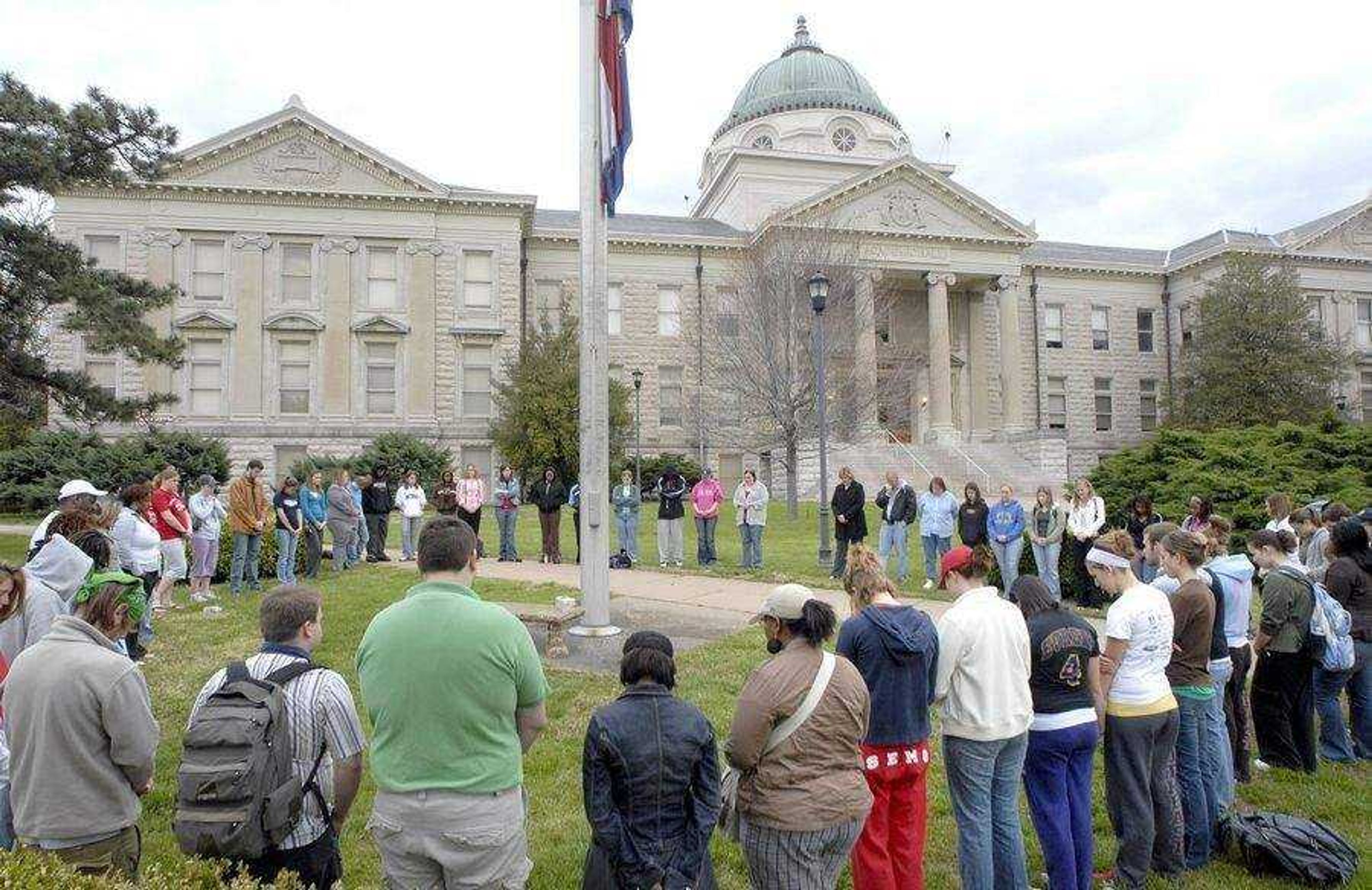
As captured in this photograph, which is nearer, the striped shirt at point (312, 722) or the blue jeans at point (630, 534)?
the striped shirt at point (312, 722)

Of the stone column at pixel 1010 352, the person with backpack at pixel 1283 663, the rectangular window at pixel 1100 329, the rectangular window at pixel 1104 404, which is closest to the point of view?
the person with backpack at pixel 1283 663

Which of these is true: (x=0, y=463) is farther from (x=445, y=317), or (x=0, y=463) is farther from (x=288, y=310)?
(x=445, y=317)

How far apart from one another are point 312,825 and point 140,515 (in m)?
8.01

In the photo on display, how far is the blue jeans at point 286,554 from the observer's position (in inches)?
517

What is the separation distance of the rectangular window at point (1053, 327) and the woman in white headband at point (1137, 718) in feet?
153

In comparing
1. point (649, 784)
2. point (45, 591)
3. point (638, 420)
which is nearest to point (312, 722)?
point (649, 784)

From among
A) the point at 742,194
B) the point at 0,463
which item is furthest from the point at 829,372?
the point at 0,463

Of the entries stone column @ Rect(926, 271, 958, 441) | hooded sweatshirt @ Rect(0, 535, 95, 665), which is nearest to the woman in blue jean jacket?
hooded sweatshirt @ Rect(0, 535, 95, 665)

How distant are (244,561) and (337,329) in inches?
1016

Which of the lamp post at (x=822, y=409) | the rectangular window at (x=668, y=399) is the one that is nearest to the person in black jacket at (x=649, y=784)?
the lamp post at (x=822, y=409)

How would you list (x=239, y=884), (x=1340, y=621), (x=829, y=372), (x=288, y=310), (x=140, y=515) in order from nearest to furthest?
(x=239, y=884)
(x=1340, y=621)
(x=140, y=515)
(x=829, y=372)
(x=288, y=310)

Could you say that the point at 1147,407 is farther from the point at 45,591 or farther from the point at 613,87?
the point at 45,591

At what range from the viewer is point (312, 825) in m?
3.46

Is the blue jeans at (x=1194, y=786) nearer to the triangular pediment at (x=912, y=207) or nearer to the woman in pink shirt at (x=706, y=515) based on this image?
the woman in pink shirt at (x=706, y=515)
